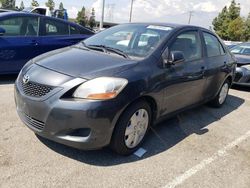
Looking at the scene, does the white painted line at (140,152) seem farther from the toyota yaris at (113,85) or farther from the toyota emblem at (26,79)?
the toyota emblem at (26,79)

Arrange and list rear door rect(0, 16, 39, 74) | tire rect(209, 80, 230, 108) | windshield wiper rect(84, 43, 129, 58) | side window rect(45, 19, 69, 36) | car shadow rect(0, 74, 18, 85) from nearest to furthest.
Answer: windshield wiper rect(84, 43, 129, 58)
tire rect(209, 80, 230, 108)
rear door rect(0, 16, 39, 74)
car shadow rect(0, 74, 18, 85)
side window rect(45, 19, 69, 36)

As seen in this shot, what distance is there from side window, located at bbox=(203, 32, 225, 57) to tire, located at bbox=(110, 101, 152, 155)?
2028 mm

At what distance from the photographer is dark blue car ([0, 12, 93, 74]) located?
618 centimetres

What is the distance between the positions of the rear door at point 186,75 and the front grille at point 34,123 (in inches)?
62.2

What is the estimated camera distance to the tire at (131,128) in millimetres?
3369

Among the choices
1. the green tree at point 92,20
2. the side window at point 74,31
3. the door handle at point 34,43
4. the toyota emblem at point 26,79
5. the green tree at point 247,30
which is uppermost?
the side window at point 74,31

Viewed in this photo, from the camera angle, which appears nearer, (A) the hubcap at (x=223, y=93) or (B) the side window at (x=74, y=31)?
(A) the hubcap at (x=223, y=93)

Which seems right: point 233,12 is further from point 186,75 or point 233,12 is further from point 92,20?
point 186,75

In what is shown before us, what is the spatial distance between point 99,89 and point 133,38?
141 cm

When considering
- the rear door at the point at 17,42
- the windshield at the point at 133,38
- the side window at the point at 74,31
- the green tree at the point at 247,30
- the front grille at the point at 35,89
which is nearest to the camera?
the front grille at the point at 35,89

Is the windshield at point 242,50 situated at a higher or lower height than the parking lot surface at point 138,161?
higher

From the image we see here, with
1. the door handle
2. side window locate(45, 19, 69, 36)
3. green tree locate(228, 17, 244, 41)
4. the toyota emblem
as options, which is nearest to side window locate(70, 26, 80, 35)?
side window locate(45, 19, 69, 36)

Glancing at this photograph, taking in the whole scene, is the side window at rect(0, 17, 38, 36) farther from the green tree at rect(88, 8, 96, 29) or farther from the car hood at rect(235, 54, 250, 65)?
the green tree at rect(88, 8, 96, 29)

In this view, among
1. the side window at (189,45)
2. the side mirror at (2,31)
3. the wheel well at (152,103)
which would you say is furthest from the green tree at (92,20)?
the wheel well at (152,103)
